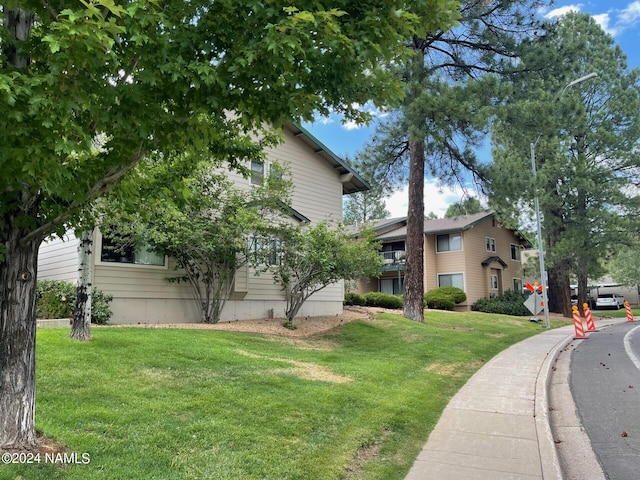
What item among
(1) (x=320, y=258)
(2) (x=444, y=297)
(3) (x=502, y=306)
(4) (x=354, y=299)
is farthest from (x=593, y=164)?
(1) (x=320, y=258)

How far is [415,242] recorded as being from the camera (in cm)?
1947

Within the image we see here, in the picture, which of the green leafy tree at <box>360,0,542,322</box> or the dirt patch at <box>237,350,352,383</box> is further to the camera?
the green leafy tree at <box>360,0,542,322</box>

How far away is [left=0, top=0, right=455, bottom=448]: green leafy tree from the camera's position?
2.95 metres

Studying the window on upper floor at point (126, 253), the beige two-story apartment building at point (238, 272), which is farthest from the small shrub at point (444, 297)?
the window on upper floor at point (126, 253)

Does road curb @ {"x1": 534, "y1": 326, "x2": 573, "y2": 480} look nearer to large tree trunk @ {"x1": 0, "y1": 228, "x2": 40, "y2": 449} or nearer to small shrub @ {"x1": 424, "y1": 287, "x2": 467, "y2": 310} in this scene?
large tree trunk @ {"x1": 0, "y1": 228, "x2": 40, "y2": 449}

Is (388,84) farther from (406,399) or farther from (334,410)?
(406,399)

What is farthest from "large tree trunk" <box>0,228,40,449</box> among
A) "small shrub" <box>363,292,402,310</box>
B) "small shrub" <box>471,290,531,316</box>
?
"small shrub" <box>471,290,531,316</box>

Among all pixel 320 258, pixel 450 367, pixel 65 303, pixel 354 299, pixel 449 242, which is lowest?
pixel 450 367

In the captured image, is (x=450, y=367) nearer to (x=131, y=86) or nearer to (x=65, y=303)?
(x=131, y=86)

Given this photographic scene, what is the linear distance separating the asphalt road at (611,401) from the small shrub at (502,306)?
15760 mm

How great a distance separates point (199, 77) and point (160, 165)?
264 centimetres

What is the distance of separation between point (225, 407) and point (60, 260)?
1059cm

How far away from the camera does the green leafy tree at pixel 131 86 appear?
2.95 meters

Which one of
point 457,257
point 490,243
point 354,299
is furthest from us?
point 490,243
